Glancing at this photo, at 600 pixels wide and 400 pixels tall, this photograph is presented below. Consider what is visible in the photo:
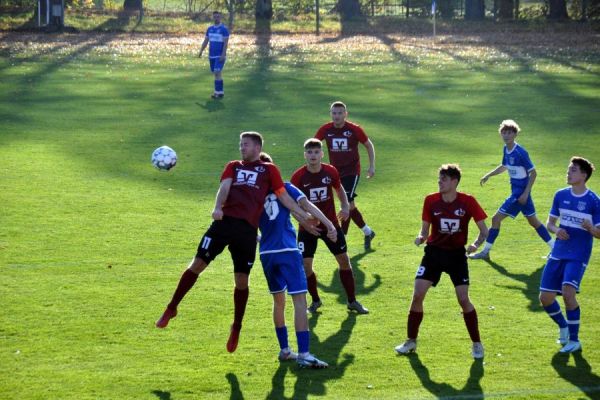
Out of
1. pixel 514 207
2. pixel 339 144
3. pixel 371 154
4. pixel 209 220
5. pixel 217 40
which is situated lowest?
pixel 209 220

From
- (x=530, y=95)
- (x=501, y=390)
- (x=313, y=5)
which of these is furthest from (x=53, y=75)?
(x=313, y=5)

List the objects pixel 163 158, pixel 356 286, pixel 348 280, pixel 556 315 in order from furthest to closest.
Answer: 1. pixel 163 158
2. pixel 356 286
3. pixel 348 280
4. pixel 556 315

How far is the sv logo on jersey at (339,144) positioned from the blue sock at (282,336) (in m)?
4.82

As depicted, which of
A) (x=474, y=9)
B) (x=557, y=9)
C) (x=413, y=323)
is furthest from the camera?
(x=474, y=9)

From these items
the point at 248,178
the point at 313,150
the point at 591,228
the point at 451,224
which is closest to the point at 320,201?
the point at 313,150

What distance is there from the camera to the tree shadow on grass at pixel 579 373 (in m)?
9.20

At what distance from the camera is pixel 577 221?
1016 centimetres

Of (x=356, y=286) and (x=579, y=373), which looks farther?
(x=356, y=286)

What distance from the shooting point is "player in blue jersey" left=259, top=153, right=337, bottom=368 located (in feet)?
31.9

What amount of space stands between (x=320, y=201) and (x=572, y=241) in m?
2.95

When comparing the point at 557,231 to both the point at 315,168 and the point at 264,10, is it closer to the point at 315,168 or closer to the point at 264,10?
the point at 315,168

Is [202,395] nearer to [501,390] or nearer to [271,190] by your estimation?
[271,190]

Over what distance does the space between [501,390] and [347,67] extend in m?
26.4

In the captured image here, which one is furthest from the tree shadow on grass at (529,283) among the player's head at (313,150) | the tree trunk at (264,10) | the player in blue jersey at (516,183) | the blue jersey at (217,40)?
the tree trunk at (264,10)
